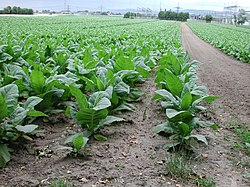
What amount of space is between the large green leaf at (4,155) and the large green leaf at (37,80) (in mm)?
980

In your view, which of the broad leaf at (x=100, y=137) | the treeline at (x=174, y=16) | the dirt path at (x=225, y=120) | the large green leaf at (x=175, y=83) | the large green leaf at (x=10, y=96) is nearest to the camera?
the dirt path at (x=225, y=120)

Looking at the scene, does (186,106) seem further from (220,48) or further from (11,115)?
(220,48)

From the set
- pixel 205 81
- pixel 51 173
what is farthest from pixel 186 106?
pixel 205 81

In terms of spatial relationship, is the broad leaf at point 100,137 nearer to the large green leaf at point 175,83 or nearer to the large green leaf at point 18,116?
the large green leaf at point 18,116

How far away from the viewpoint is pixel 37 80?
3547 millimetres

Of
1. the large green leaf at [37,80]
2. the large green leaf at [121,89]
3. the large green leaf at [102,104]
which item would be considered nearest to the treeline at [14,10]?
the large green leaf at [37,80]

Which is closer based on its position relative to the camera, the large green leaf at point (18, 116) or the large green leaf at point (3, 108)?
the large green leaf at point (3, 108)

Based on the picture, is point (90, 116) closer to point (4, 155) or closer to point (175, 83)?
point (4, 155)

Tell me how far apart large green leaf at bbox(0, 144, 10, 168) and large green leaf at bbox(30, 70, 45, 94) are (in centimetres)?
98

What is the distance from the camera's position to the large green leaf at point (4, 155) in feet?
8.53

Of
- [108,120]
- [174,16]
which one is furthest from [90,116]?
[174,16]

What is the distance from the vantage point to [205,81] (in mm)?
7273

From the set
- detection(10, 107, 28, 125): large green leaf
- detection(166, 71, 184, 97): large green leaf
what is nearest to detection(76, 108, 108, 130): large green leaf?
detection(10, 107, 28, 125): large green leaf

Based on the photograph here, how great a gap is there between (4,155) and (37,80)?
1114mm
